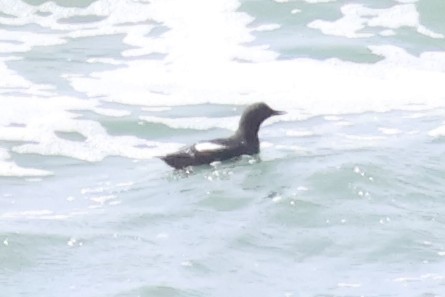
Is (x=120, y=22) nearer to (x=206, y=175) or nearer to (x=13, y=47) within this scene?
(x=13, y=47)

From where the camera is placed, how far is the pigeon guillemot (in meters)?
10.3

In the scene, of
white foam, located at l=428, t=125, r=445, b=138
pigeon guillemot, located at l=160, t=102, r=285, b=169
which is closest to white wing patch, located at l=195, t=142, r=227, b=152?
pigeon guillemot, located at l=160, t=102, r=285, b=169

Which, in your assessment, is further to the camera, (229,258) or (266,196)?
(266,196)

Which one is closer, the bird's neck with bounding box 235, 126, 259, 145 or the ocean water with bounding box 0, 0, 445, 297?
the ocean water with bounding box 0, 0, 445, 297

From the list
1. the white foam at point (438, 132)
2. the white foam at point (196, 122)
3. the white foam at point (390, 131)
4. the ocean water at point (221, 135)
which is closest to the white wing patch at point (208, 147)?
the ocean water at point (221, 135)

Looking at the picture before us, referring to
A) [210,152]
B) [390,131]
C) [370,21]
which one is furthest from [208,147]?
[370,21]

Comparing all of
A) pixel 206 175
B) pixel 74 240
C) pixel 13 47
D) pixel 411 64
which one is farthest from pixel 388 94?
pixel 74 240

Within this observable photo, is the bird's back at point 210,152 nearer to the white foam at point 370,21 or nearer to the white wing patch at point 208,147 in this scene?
the white wing patch at point 208,147

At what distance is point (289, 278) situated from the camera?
7.45 metres

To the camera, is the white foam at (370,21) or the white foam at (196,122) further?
the white foam at (370,21)

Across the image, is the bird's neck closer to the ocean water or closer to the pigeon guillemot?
the pigeon guillemot

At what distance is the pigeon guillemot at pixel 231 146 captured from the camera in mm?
10297

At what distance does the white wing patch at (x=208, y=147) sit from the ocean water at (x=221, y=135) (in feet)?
0.53

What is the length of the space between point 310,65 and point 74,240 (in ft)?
18.5
